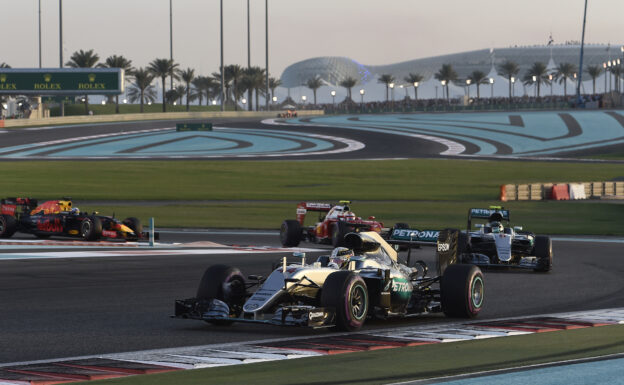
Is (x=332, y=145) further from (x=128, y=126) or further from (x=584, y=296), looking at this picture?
(x=584, y=296)

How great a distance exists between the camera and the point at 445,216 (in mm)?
45656

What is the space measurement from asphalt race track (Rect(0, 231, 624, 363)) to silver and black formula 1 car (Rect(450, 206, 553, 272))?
48 centimetres

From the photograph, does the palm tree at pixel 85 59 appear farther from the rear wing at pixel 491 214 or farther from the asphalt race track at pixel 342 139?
the rear wing at pixel 491 214

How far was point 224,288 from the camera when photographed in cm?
1532

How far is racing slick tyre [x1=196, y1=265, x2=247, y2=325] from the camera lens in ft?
50.3

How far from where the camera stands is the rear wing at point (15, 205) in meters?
34.7

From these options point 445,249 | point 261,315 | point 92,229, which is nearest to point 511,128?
point 92,229

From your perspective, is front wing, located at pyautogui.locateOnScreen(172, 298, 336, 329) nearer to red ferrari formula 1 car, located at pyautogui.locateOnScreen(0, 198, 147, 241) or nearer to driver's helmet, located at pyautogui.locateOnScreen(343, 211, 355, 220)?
driver's helmet, located at pyautogui.locateOnScreen(343, 211, 355, 220)

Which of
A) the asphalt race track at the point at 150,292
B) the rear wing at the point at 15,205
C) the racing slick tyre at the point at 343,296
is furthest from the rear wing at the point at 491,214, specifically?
the rear wing at the point at 15,205

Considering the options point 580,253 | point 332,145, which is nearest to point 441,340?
point 580,253

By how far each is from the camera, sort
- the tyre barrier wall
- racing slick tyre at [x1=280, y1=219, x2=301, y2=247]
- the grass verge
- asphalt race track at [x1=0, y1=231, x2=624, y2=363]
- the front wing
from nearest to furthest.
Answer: the grass verge, the front wing, asphalt race track at [x1=0, y1=231, x2=624, y2=363], racing slick tyre at [x1=280, y1=219, x2=301, y2=247], the tyre barrier wall

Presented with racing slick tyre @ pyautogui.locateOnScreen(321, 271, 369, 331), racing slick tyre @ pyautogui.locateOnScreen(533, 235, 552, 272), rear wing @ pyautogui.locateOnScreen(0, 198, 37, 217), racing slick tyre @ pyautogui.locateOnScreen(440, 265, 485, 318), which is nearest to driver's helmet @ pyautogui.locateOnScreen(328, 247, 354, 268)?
racing slick tyre @ pyautogui.locateOnScreen(321, 271, 369, 331)

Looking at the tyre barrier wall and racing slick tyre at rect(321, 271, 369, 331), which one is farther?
the tyre barrier wall

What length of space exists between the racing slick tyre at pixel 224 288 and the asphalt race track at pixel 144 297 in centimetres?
35
